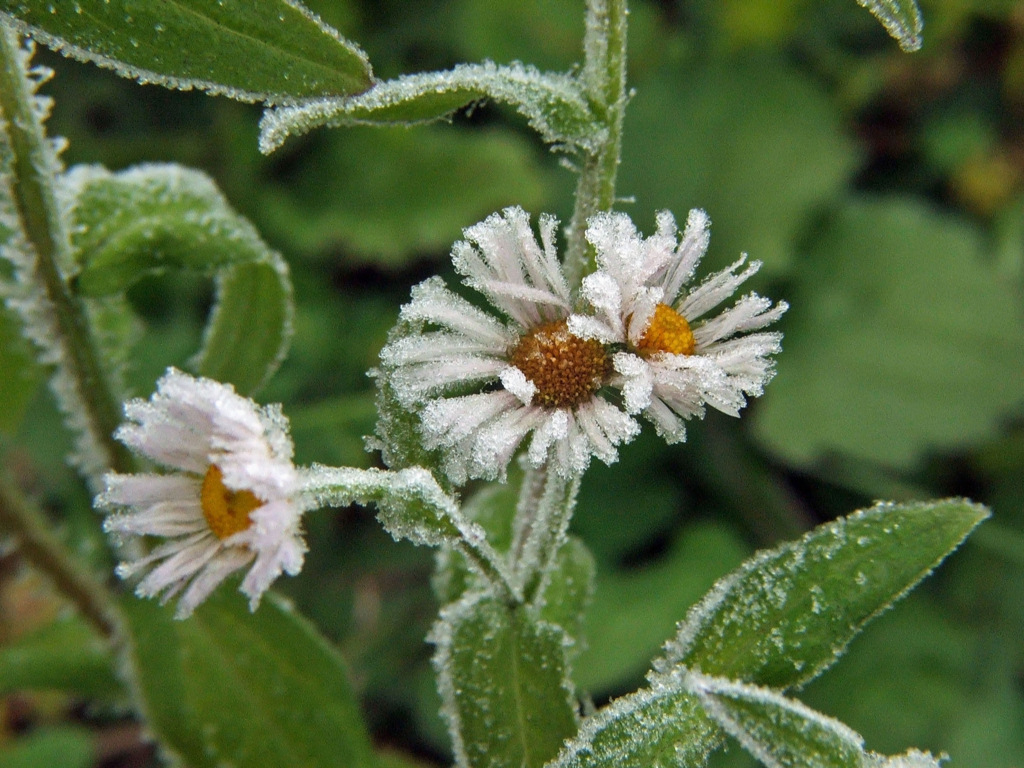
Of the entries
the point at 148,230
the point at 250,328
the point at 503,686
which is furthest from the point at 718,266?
the point at 503,686

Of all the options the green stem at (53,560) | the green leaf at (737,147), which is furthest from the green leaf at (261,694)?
the green leaf at (737,147)

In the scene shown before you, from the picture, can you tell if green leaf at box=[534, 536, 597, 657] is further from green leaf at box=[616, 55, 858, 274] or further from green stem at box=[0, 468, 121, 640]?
green leaf at box=[616, 55, 858, 274]

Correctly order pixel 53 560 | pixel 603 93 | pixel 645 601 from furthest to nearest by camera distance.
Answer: pixel 645 601, pixel 53 560, pixel 603 93

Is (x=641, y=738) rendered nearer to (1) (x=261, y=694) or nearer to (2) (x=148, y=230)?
(1) (x=261, y=694)

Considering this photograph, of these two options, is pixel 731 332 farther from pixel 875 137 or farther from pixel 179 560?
pixel 875 137

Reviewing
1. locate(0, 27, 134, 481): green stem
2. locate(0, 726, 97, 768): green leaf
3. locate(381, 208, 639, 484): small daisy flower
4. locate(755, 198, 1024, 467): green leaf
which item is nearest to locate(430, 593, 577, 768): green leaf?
locate(381, 208, 639, 484): small daisy flower

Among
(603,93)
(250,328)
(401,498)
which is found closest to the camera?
(401,498)
